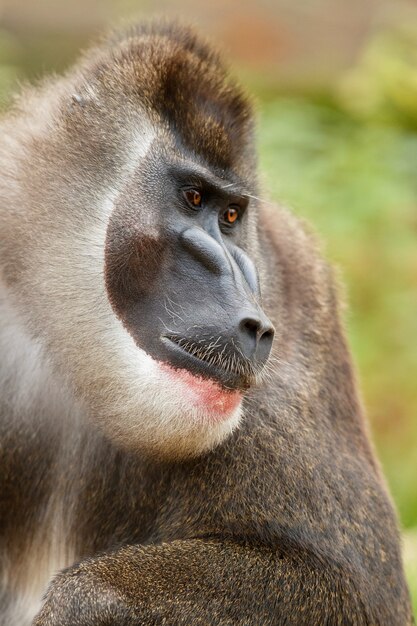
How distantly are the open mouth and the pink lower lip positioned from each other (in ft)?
0.06

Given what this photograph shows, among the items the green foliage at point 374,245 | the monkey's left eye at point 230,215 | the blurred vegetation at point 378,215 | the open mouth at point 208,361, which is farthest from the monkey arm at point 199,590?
the green foliage at point 374,245

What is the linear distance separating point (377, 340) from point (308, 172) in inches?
55.6

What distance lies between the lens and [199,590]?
13.4ft

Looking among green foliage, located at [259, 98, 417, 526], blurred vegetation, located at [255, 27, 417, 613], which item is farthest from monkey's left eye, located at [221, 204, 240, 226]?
green foliage, located at [259, 98, 417, 526]

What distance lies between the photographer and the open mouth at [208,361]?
3828 mm

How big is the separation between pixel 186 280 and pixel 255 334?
0.96 feet

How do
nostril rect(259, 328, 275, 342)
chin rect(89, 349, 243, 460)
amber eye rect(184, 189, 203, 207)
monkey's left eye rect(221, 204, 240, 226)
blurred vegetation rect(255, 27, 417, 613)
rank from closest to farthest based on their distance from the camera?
chin rect(89, 349, 243, 460) < nostril rect(259, 328, 275, 342) < amber eye rect(184, 189, 203, 207) < monkey's left eye rect(221, 204, 240, 226) < blurred vegetation rect(255, 27, 417, 613)

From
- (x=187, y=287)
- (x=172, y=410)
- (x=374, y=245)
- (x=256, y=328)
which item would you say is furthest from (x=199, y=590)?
(x=374, y=245)

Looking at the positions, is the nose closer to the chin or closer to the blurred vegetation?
the chin

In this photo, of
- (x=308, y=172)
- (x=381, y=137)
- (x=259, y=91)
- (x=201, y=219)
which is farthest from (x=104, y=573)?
(x=259, y=91)

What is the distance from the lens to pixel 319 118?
10883 mm

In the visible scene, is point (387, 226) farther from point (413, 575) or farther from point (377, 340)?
point (413, 575)

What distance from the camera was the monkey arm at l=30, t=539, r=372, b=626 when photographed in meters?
3.95

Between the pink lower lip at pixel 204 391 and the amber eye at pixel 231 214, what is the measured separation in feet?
2.39
